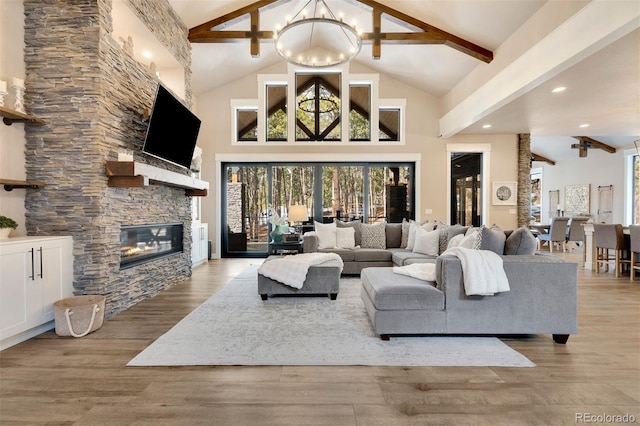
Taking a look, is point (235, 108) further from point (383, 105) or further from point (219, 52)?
point (383, 105)

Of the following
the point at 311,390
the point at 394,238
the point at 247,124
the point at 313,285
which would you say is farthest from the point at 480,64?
the point at 311,390

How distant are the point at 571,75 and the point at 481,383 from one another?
396 cm

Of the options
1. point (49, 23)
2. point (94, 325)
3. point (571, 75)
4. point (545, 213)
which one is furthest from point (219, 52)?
point (545, 213)

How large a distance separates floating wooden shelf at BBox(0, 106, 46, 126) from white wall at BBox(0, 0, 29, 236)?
0.06 meters

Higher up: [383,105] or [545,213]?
[383,105]

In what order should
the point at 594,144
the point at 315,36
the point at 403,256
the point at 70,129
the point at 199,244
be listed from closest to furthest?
the point at 70,129 → the point at 403,256 → the point at 199,244 → the point at 315,36 → the point at 594,144

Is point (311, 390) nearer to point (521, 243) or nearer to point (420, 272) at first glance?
point (420, 272)

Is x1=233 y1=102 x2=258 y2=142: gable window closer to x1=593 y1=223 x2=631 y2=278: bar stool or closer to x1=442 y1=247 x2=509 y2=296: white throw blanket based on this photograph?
x1=442 y1=247 x2=509 y2=296: white throw blanket

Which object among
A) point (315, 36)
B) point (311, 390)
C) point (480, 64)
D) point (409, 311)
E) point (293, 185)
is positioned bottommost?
point (311, 390)

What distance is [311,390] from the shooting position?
6.59 ft

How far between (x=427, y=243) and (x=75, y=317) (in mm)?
4399

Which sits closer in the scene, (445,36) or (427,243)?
(427,243)

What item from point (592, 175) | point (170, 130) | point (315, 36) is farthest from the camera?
point (592, 175)

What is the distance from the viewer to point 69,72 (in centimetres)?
326
